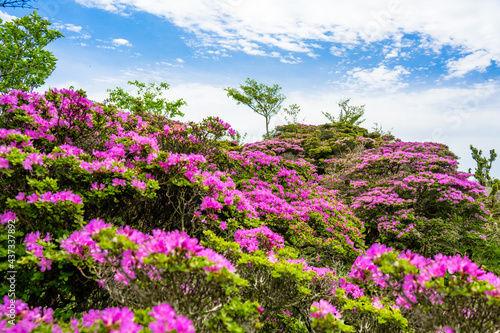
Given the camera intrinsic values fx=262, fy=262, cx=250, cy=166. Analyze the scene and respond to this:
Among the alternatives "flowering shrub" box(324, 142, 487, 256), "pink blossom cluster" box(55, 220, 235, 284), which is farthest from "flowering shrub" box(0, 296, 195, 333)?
"flowering shrub" box(324, 142, 487, 256)

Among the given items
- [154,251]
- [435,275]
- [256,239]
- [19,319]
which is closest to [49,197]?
[19,319]

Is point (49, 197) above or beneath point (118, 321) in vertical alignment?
above

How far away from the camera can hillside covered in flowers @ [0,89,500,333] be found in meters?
1.83

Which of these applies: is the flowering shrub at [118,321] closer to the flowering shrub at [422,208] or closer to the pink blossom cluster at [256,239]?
the pink blossom cluster at [256,239]

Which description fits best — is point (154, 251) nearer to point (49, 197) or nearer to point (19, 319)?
point (19, 319)

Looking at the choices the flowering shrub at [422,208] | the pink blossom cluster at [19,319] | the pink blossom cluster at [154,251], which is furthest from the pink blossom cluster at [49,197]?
the flowering shrub at [422,208]

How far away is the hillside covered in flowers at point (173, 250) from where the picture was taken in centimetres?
183

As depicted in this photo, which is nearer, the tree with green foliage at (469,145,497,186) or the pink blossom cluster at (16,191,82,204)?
the pink blossom cluster at (16,191,82,204)

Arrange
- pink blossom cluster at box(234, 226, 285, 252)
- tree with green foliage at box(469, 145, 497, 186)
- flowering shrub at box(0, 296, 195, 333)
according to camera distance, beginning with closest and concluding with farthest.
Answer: flowering shrub at box(0, 296, 195, 333)
pink blossom cluster at box(234, 226, 285, 252)
tree with green foliage at box(469, 145, 497, 186)

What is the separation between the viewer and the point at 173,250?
178 centimetres

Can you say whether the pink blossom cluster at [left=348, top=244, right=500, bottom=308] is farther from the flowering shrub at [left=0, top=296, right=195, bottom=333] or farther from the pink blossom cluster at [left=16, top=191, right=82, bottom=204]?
the pink blossom cluster at [left=16, top=191, right=82, bottom=204]

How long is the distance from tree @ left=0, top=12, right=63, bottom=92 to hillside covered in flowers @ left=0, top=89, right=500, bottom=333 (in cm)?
931

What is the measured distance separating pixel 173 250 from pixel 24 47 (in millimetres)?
14271

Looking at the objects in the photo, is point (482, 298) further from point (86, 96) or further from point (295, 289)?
point (86, 96)
